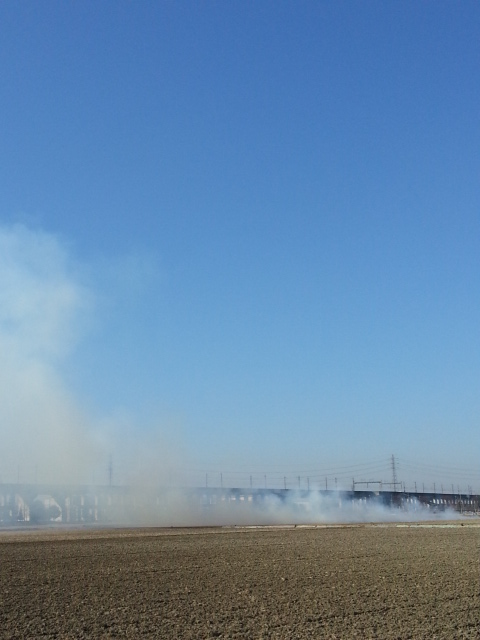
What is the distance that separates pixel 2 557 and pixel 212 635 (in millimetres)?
28797

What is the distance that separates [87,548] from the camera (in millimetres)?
48844

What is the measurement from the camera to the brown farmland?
18.6 m

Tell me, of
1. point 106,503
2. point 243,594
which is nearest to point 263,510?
point 106,503

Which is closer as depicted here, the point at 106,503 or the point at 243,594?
the point at 243,594

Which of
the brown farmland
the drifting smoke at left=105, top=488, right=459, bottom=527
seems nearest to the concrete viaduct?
the drifting smoke at left=105, top=488, right=459, bottom=527

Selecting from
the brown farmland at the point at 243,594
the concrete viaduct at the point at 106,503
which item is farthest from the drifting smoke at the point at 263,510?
the brown farmland at the point at 243,594

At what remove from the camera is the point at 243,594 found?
2458 cm

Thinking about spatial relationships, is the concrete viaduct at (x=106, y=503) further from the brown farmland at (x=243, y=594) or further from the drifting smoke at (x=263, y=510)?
the brown farmland at (x=243, y=594)

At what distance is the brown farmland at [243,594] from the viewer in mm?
18578

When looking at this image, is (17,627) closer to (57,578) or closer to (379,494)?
(57,578)

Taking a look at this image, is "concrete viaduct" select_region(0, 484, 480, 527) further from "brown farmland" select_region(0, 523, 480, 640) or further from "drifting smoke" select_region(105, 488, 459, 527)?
"brown farmland" select_region(0, 523, 480, 640)

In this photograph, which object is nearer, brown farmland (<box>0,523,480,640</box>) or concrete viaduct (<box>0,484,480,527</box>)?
brown farmland (<box>0,523,480,640</box>)

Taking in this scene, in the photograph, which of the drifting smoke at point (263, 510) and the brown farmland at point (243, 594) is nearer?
the brown farmland at point (243, 594)

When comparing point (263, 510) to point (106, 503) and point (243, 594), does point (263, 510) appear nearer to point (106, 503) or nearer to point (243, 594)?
point (106, 503)
